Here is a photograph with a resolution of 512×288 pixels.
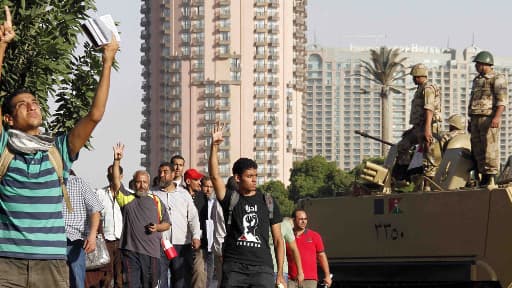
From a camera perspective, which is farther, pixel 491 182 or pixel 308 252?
pixel 491 182

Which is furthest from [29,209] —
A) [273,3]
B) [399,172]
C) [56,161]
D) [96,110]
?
[273,3]

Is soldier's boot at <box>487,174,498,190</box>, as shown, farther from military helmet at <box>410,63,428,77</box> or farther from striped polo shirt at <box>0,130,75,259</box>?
striped polo shirt at <box>0,130,75,259</box>

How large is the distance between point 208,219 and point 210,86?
153m

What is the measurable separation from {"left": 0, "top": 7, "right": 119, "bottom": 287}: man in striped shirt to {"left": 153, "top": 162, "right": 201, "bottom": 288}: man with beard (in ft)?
29.5

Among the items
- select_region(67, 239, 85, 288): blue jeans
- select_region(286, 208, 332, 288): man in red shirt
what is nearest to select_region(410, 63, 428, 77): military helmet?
select_region(286, 208, 332, 288): man in red shirt

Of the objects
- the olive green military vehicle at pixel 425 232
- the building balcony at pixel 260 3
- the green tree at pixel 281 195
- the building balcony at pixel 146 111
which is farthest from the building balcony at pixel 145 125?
the olive green military vehicle at pixel 425 232

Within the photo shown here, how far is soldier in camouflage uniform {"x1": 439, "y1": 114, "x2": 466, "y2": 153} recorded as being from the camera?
19.2m

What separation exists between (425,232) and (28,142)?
10167 millimetres

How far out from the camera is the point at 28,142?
873cm

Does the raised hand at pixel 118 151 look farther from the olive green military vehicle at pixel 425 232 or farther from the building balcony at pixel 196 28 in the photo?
the building balcony at pixel 196 28

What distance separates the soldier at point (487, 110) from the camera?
17.7m

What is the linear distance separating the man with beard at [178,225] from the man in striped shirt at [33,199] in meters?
8.98

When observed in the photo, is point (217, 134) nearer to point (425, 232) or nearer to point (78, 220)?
point (78, 220)

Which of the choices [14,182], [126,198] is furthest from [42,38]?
[14,182]
